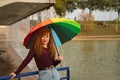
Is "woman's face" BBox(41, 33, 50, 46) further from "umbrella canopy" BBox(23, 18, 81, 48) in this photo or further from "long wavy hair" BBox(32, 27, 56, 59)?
"umbrella canopy" BBox(23, 18, 81, 48)

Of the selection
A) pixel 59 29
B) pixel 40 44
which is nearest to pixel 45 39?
pixel 40 44

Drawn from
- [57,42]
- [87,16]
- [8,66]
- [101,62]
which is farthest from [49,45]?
[87,16]

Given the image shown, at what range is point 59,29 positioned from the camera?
6668 millimetres

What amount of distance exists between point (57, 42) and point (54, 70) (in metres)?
0.77

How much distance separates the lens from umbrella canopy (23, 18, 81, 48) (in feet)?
→ 20.6

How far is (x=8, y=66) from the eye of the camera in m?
14.6

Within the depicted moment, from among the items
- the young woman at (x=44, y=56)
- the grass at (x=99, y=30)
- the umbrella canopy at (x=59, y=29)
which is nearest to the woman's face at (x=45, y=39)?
the young woman at (x=44, y=56)

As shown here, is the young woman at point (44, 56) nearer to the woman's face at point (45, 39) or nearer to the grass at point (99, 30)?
the woman's face at point (45, 39)

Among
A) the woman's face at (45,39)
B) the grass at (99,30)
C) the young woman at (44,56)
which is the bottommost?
the grass at (99,30)

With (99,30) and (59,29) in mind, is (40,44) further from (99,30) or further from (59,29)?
(99,30)

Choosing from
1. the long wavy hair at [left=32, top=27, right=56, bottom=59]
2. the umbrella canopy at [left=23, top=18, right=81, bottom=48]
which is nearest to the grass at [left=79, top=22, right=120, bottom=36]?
the umbrella canopy at [left=23, top=18, right=81, bottom=48]

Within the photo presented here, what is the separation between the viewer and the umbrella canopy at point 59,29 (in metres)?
6.27

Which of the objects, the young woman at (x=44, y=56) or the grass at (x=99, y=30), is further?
the grass at (x=99, y=30)

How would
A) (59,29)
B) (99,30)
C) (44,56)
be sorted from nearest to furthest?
1. (44,56)
2. (59,29)
3. (99,30)
